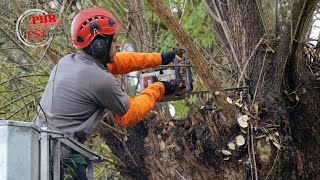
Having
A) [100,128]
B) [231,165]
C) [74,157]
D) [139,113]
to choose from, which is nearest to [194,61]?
[139,113]

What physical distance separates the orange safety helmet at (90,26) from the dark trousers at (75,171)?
0.97 meters

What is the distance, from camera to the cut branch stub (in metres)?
4.62

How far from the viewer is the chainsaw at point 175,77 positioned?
511cm

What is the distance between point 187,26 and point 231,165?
2805mm

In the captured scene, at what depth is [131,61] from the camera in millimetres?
5207

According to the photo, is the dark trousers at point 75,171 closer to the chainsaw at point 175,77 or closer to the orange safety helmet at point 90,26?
the orange safety helmet at point 90,26

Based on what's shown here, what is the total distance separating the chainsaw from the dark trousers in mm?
1319

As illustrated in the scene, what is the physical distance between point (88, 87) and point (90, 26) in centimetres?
41

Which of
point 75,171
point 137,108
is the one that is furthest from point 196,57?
point 75,171

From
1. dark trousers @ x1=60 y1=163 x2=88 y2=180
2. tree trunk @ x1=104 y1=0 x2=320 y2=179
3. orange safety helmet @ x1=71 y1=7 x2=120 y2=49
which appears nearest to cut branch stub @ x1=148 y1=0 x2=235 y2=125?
tree trunk @ x1=104 y1=0 x2=320 y2=179

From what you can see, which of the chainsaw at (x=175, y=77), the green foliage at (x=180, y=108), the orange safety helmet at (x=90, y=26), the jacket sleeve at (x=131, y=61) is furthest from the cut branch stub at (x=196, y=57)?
the green foliage at (x=180, y=108)

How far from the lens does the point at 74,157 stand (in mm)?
3754

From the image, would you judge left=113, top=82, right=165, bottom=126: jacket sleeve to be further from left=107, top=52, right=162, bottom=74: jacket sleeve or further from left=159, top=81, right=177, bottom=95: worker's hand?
left=107, top=52, right=162, bottom=74: jacket sleeve

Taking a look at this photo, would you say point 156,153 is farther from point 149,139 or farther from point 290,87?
point 290,87
